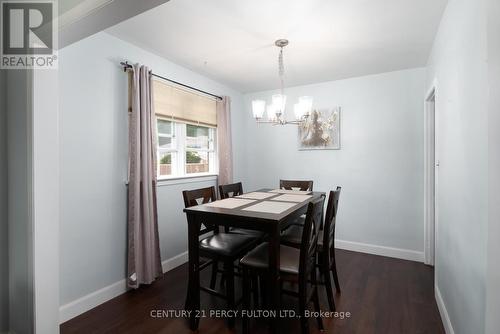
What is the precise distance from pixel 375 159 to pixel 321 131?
0.81m

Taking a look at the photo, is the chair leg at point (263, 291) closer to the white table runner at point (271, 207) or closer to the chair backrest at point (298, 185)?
the white table runner at point (271, 207)

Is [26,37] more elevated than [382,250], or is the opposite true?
[26,37]

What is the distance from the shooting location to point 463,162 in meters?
1.46

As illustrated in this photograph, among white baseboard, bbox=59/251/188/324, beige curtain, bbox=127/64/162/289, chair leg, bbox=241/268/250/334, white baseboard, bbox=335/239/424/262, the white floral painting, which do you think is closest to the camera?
chair leg, bbox=241/268/250/334

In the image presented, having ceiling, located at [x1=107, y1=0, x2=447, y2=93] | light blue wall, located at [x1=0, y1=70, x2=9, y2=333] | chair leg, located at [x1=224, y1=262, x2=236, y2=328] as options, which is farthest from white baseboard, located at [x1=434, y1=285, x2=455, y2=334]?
light blue wall, located at [x1=0, y1=70, x2=9, y2=333]

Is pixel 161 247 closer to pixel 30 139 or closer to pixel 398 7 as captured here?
pixel 30 139

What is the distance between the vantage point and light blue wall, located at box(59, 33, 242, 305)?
1.95 m

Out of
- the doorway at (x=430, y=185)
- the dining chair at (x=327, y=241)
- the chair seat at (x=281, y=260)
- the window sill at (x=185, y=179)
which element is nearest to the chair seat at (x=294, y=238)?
the dining chair at (x=327, y=241)

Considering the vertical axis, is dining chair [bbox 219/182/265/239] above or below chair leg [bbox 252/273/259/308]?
above

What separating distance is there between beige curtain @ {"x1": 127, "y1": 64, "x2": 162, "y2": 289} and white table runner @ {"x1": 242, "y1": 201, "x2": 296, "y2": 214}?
107 centimetres

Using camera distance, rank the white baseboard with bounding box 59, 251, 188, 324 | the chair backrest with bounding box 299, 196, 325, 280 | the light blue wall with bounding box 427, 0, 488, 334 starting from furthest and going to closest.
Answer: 1. the white baseboard with bounding box 59, 251, 188, 324
2. the chair backrest with bounding box 299, 196, 325, 280
3. the light blue wall with bounding box 427, 0, 488, 334

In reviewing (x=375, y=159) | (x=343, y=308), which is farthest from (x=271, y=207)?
(x=375, y=159)

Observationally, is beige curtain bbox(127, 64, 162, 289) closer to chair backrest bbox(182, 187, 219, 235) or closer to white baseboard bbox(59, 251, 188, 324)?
white baseboard bbox(59, 251, 188, 324)

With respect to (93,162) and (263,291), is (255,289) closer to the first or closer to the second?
(263,291)
